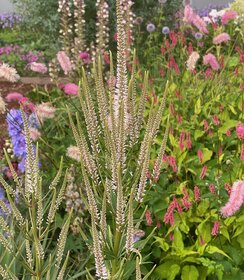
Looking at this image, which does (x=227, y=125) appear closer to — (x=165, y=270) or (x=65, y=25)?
(x=165, y=270)

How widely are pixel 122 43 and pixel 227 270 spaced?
2105mm

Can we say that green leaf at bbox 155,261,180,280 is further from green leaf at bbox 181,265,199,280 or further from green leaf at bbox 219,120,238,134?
green leaf at bbox 219,120,238,134

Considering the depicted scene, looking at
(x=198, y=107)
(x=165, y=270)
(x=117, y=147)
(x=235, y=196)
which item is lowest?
(x=165, y=270)

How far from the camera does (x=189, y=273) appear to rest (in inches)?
143

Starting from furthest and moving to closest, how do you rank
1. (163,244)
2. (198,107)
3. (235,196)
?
(198,107) < (163,244) < (235,196)

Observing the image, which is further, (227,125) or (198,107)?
(198,107)

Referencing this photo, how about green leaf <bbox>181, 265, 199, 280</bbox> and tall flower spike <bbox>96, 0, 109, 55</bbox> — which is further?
tall flower spike <bbox>96, 0, 109, 55</bbox>

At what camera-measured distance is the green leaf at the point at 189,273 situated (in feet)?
11.8

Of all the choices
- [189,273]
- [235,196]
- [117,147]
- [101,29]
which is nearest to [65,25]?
[101,29]

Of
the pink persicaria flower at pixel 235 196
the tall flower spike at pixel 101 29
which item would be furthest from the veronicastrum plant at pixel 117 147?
the tall flower spike at pixel 101 29

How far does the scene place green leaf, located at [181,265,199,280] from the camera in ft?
11.8

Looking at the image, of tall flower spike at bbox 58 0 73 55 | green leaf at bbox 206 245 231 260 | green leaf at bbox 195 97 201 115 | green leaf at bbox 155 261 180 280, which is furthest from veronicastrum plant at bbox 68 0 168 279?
tall flower spike at bbox 58 0 73 55

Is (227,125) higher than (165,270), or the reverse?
(227,125)

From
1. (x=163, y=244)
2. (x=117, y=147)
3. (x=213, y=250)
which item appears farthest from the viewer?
(x=163, y=244)
